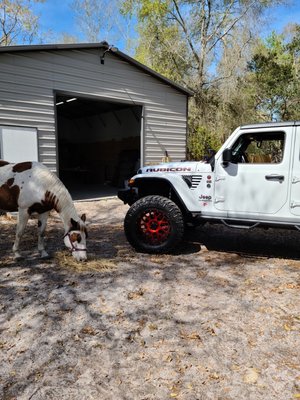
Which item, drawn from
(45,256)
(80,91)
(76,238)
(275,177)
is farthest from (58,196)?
(80,91)

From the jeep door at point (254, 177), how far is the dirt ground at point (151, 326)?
91 cm

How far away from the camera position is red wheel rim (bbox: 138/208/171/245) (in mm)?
5098

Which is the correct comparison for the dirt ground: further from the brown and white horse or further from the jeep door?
the jeep door

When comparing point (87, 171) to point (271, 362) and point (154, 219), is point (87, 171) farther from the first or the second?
point (271, 362)

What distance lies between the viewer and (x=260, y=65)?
18.1 metres

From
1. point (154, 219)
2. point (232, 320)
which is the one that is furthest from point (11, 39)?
point (232, 320)

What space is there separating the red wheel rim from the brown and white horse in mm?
993

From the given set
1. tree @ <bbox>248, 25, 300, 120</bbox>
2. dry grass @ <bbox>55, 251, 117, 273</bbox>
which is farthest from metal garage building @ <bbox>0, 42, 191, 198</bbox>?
tree @ <bbox>248, 25, 300, 120</bbox>

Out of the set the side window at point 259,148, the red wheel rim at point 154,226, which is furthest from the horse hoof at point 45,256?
the side window at point 259,148

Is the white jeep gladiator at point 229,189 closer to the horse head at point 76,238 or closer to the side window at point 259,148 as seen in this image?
the side window at point 259,148

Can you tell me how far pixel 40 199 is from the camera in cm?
481

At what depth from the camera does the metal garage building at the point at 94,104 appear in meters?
8.87

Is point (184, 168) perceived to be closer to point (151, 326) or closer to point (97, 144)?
point (151, 326)

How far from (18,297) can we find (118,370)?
1819mm
